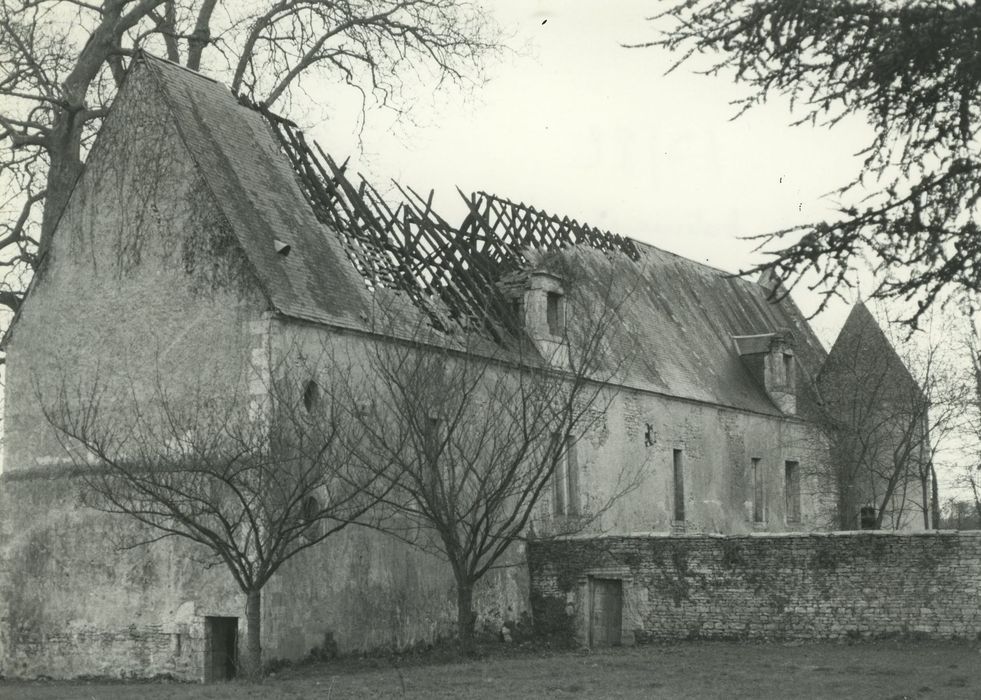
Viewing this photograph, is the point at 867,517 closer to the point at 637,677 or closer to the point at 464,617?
the point at 464,617

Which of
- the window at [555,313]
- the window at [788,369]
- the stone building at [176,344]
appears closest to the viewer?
the stone building at [176,344]

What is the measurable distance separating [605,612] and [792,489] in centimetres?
1229

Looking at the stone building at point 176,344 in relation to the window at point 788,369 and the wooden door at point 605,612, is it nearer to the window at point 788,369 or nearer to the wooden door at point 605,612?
the wooden door at point 605,612

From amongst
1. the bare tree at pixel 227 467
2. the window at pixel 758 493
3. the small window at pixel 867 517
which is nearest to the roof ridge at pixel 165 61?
the bare tree at pixel 227 467

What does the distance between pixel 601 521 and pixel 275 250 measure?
9.13 m

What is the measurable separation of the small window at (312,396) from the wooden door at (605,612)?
6389 millimetres

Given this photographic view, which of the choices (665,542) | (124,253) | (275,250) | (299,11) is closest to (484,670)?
(665,542)

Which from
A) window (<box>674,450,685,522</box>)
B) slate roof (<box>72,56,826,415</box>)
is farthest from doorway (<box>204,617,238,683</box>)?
window (<box>674,450,685,522</box>)

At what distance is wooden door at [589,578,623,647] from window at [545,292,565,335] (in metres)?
5.57

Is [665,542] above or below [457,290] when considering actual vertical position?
below

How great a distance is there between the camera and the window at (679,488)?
28.1 m

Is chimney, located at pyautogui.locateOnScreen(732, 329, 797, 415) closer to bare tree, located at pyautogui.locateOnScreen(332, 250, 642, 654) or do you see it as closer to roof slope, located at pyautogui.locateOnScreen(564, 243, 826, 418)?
roof slope, located at pyautogui.locateOnScreen(564, 243, 826, 418)

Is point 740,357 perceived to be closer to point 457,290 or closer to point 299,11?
point 457,290

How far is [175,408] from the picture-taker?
62.5 ft
